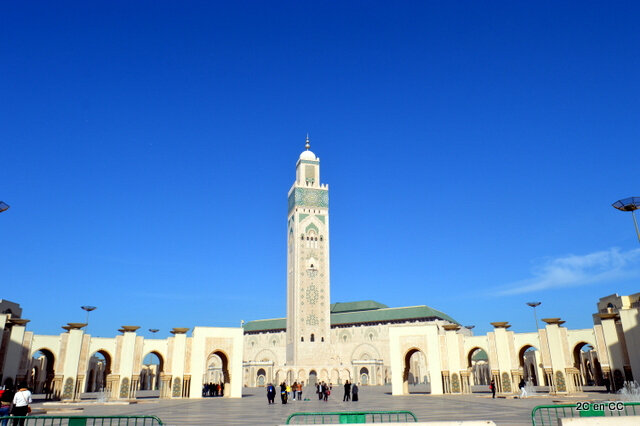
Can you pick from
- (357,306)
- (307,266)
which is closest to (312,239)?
(307,266)

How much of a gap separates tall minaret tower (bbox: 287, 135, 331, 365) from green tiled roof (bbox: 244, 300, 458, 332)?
11142 mm

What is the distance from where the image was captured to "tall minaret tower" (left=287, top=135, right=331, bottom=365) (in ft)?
178

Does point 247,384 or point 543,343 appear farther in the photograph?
point 247,384

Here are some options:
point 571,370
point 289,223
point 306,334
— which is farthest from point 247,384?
point 571,370

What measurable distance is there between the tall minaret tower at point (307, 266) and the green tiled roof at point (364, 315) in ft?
36.6

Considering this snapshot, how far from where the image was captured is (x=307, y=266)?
56750mm

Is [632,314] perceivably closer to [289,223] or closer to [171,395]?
[171,395]

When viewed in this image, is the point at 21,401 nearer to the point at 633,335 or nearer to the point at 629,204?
the point at 629,204

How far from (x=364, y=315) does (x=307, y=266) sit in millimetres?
14501

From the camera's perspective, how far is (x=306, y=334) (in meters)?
54.2

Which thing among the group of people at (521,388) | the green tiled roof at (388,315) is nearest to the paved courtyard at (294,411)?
the group of people at (521,388)

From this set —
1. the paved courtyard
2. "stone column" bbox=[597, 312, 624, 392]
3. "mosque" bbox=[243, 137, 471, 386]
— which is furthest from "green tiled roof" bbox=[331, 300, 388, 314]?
the paved courtyard

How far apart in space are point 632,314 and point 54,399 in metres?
28.3

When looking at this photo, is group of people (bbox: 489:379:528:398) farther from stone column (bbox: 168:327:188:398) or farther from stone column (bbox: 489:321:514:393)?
stone column (bbox: 168:327:188:398)
